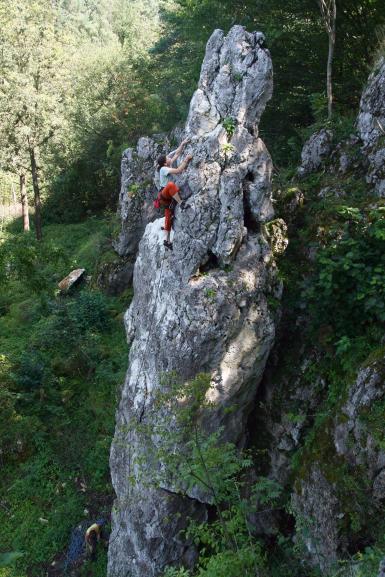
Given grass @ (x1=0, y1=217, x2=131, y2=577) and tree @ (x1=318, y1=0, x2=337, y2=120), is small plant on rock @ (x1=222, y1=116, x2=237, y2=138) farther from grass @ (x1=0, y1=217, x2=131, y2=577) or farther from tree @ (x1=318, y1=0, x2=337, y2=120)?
grass @ (x1=0, y1=217, x2=131, y2=577)

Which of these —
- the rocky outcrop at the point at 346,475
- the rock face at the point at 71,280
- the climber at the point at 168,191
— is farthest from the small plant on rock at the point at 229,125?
the rock face at the point at 71,280

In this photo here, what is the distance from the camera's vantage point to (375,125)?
1022cm

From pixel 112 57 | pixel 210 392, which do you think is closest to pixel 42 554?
pixel 210 392

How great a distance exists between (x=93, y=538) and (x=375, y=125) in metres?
11.2

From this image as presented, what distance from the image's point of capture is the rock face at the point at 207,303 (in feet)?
28.0

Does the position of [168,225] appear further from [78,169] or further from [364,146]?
[78,169]

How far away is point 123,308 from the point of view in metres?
17.1

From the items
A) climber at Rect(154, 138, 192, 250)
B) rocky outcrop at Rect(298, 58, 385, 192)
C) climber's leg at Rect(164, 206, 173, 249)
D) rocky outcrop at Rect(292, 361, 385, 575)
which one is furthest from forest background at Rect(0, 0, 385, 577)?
rocky outcrop at Rect(292, 361, 385, 575)

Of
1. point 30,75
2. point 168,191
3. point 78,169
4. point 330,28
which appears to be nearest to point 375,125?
point 330,28

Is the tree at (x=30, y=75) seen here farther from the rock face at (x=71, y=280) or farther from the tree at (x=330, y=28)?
the tree at (x=330, y=28)

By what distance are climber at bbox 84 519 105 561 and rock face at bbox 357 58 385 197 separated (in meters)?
→ 9.59

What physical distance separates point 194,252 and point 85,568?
7.39 meters

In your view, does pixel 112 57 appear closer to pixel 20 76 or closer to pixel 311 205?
pixel 20 76

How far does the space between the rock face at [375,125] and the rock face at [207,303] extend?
2238 mm
